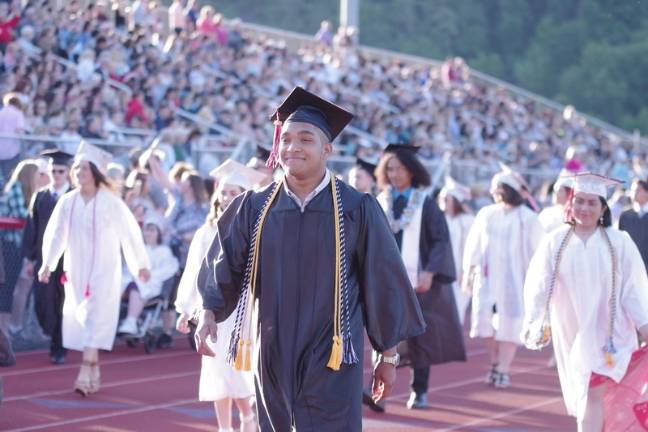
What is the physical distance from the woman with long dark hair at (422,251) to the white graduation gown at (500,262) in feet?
5.18

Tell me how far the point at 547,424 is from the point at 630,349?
2301mm

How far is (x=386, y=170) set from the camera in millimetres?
10172

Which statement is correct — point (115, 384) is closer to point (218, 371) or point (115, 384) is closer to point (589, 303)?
point (218, 371)

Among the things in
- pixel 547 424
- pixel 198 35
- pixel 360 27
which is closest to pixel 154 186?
pixel 547 424

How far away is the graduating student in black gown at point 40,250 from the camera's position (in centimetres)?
1224

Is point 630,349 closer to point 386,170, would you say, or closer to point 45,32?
point 386,170

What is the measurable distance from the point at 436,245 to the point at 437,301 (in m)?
0.56

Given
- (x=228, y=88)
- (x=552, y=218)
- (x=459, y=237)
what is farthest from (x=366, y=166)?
(x=228, y=88)

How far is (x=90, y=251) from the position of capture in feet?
34.7

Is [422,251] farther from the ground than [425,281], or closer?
farther from the ground

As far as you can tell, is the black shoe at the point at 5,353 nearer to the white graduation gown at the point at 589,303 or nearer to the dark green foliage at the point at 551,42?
the white graduation gown at the point at 589,303

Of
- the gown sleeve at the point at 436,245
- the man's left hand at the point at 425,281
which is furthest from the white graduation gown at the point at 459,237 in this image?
the man's left hand at the point at 425,281

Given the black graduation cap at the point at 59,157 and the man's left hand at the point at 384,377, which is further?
the black graduation cap at the point at 59,157

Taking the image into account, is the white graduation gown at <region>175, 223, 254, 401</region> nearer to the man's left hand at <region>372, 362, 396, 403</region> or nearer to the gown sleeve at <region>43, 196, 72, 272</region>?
the gown sleeve at <region>43, 196, 72, 272</region>
